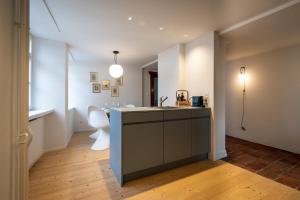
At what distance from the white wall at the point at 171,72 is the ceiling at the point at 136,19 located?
300 mm

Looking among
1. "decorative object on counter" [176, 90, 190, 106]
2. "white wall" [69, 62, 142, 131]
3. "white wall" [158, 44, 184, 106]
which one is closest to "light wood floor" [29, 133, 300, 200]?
"decorative object on counter" [176, 90, 190, 106]

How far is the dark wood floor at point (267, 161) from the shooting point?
2.18 metres

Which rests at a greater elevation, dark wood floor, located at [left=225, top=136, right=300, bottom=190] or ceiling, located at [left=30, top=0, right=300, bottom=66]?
ceiling, located at [left=30, top=0, right=300, bottom=66]

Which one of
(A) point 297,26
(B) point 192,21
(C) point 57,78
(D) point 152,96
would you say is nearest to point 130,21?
(B) point 192,21

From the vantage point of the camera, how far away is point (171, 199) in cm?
170

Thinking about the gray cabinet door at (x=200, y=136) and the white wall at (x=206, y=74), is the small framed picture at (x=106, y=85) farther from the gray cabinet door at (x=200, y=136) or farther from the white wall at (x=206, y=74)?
the gray cabinet door at (x=200, y=136)

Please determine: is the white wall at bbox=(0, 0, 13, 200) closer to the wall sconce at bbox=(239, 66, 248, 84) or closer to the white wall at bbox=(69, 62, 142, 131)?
the white wall at bbox=(69, 62, 142, 131)

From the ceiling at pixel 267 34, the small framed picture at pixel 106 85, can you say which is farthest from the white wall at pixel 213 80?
the small framed picture at pixel 106 85

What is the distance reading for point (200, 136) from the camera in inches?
106

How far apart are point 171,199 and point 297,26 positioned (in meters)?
3.24

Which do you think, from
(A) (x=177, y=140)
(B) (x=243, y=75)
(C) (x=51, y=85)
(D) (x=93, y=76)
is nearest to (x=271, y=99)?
(B) (x=243, y=75)

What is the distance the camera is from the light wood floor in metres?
1.75

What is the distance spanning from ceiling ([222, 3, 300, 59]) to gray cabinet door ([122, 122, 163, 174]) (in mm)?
2207

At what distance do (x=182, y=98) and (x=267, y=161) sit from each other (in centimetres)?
193
